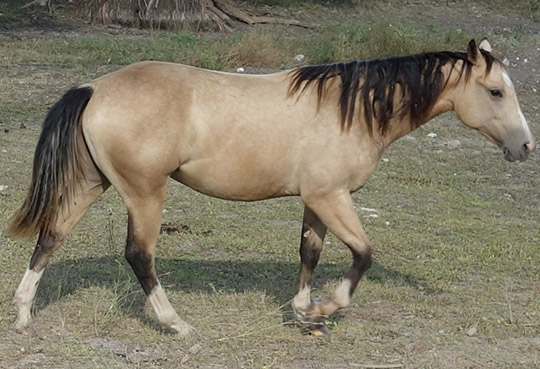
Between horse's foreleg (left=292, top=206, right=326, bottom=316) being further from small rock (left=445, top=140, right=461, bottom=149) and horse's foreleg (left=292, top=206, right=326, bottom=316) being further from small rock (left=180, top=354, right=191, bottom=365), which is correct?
small rock (left=445, top=140, right=461, bottom=149)

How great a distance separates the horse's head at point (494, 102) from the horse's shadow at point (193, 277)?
49.5 inches

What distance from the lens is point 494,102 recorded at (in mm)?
5496

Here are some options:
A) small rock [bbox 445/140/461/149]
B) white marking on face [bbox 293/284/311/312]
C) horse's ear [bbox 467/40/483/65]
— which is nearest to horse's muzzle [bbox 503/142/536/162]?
horse's ear [bbox 467/40/483/65]

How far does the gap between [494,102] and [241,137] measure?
1.42 m

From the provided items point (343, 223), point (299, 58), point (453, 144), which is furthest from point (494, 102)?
point (299, 58)

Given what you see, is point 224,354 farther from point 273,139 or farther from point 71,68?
point 71,68

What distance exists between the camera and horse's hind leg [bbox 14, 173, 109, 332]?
17.2ft

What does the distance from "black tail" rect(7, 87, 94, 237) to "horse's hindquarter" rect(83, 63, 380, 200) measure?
0.31 ft

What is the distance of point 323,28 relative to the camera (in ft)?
58.5

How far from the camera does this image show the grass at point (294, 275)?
5129 millimetres

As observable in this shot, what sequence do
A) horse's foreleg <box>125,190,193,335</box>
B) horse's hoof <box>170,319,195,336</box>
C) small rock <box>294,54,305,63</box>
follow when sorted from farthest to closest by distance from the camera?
small rock <box>294,54,305,63</box>
horse's hoof <box>170,319,195,336</box>
horse's foreleg <box>125,190,193,335</box>

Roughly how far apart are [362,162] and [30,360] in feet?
6.53

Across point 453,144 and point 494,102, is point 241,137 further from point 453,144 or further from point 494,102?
point 453,144

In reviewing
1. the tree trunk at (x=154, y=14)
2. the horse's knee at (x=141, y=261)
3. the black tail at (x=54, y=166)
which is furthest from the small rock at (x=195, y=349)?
the tree trunk at (x=154, y=14)
